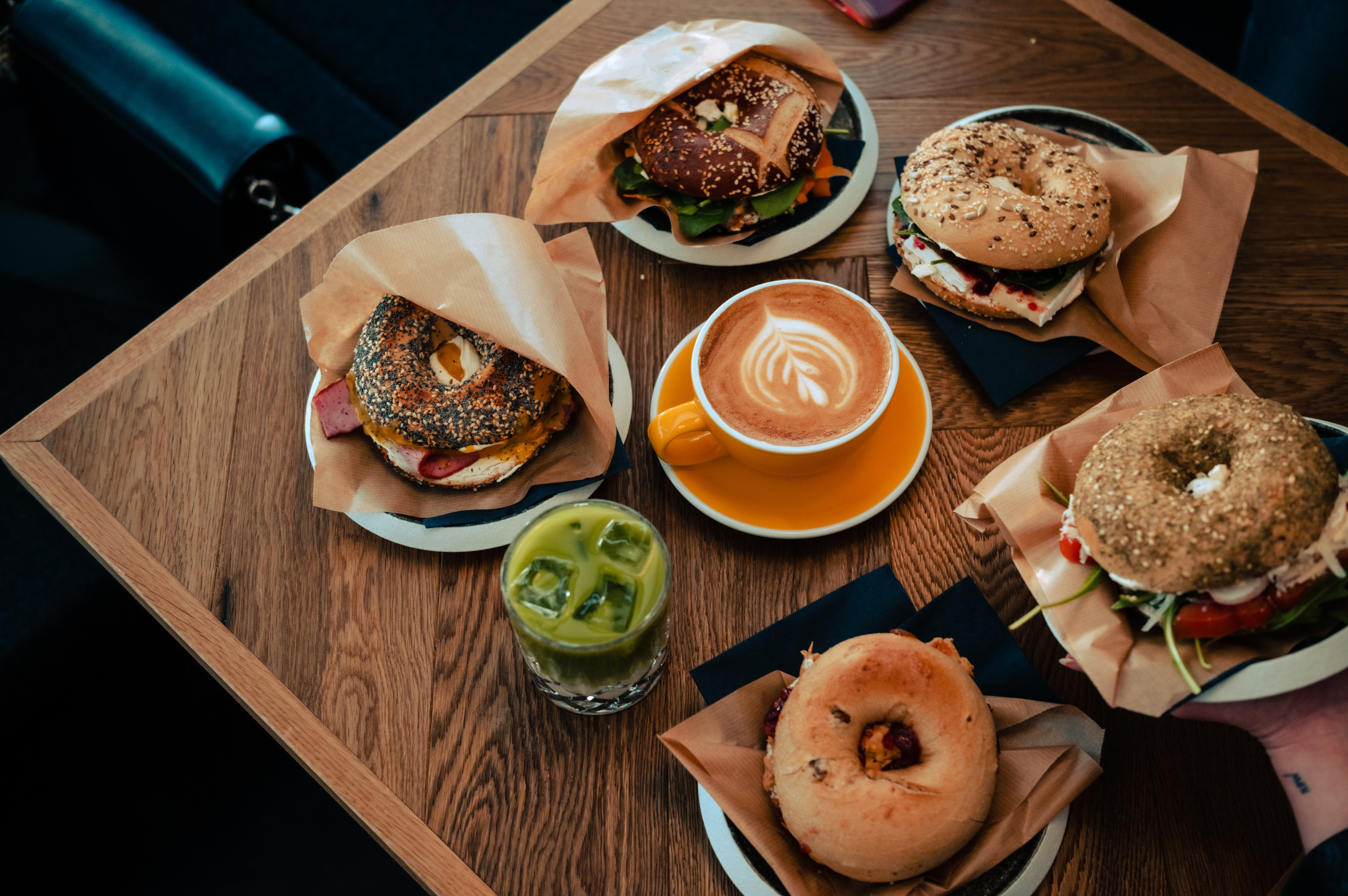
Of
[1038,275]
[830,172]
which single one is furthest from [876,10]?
[1038,275]

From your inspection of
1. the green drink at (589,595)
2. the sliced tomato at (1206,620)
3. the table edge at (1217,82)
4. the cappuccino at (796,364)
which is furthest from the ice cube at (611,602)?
the table edge at (1217,82)

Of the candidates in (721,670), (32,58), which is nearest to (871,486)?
(721,670)

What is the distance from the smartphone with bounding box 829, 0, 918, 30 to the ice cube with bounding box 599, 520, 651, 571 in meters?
1.09

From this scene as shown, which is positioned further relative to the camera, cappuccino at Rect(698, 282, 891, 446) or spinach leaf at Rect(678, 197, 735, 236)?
spinach leaf at Rect(678, 197, 735, 236)

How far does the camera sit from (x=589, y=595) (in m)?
1.10

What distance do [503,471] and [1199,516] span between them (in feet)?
2.82

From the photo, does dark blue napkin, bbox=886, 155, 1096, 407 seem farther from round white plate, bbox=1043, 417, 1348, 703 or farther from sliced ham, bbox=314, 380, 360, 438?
sliced ham, bbox=314, 380, 360, 438

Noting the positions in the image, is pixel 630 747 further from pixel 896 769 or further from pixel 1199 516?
pixel 1199 516

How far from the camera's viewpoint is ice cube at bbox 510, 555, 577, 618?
Result: 42.9 inches

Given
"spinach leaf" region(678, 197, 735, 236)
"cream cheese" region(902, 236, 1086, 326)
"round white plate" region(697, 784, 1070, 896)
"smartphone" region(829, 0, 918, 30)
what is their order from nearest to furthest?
"round white plate" region(697, 784, 1070, 896) → "cream cheese" region(902, 236, 1086, 326) → "spinach leaf" region(678, 197, 735, 236) → "smartphone" region(829, 0, 918, 30)

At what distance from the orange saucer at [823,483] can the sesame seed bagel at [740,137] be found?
0.28 meters

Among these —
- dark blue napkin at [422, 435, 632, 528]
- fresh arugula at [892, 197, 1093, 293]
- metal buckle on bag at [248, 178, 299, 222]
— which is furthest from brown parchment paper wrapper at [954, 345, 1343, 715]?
metal buckle on bag at [248, 178, 299, 222]

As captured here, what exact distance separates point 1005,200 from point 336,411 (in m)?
1.01

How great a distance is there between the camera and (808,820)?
98 centimetres
